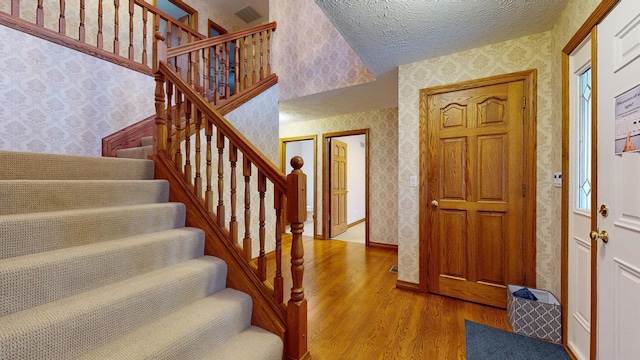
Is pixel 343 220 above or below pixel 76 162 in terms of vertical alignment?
below

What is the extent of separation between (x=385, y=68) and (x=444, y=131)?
0.90 m

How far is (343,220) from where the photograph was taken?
5.29 meters

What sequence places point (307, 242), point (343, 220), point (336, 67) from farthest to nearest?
point (343, 220) → point (307, 242) → point (336, 67)

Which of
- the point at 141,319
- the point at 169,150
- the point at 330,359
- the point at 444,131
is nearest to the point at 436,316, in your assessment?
the point at 330,359

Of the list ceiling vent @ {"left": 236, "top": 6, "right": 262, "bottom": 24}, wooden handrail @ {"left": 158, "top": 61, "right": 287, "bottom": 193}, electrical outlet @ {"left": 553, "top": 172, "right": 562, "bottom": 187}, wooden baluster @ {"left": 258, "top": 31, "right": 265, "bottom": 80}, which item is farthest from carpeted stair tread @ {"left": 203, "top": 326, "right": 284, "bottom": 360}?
ceiling vent @ {"left": 236, "top": 6, "right": 262, "bottom": 24}

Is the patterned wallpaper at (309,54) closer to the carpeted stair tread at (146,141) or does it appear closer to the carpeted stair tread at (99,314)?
the carpeted stair tread at (146,141)

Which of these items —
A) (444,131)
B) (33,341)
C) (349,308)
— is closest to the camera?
(33,341)

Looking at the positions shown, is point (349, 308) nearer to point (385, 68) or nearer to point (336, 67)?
point (385, 68)

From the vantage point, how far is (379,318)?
2016 mm

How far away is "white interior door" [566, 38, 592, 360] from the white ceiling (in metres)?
0.47

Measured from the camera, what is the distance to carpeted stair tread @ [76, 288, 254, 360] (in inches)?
39.1

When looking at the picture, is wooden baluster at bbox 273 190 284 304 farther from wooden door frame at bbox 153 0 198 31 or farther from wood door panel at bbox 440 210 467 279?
wooden door frame at bbox 153 0 198 31

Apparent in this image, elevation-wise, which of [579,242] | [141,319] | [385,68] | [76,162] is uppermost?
[385,68]

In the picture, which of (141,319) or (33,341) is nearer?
(33,341)
